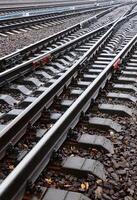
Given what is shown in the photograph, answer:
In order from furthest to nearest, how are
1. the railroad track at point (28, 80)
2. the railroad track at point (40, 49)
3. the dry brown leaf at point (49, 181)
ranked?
1. the railroad track at point (40, 49)
2. the railroad track at point (28, 80)
3. the dry brown leaf at point (49, 181)

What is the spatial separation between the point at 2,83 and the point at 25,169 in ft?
13.5

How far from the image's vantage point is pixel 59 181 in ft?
15.4

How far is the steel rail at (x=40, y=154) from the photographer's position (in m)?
4.04

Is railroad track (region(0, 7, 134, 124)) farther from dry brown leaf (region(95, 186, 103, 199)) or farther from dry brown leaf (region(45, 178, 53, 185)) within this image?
dry brown leaf (region(95, 186, 103, 199))

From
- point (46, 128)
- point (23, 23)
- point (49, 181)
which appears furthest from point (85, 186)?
point (23, 23)

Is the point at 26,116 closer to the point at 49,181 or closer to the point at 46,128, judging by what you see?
the point at 46,128

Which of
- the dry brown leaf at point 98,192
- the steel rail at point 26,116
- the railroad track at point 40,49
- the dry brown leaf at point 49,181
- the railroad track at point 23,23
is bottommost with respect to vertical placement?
the railroad track at point 23,23

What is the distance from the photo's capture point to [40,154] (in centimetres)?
480

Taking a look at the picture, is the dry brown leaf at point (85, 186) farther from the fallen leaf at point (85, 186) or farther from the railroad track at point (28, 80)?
the railroad track at point (28, 80)

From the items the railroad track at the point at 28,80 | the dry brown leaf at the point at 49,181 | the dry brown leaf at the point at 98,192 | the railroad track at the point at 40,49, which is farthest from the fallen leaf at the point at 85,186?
the railroad track at the point at 40,49

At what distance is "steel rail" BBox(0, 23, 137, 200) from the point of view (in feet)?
13.3

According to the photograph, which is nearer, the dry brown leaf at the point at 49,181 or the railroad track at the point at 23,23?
the dry brown leaf at the point at 49,181

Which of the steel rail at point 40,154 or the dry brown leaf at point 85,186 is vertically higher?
the steel rail at point 40,154

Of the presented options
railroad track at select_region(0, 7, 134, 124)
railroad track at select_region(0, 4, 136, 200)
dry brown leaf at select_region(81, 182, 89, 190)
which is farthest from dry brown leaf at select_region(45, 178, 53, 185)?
railroad track at select_region(0, 7, 134, 124)
